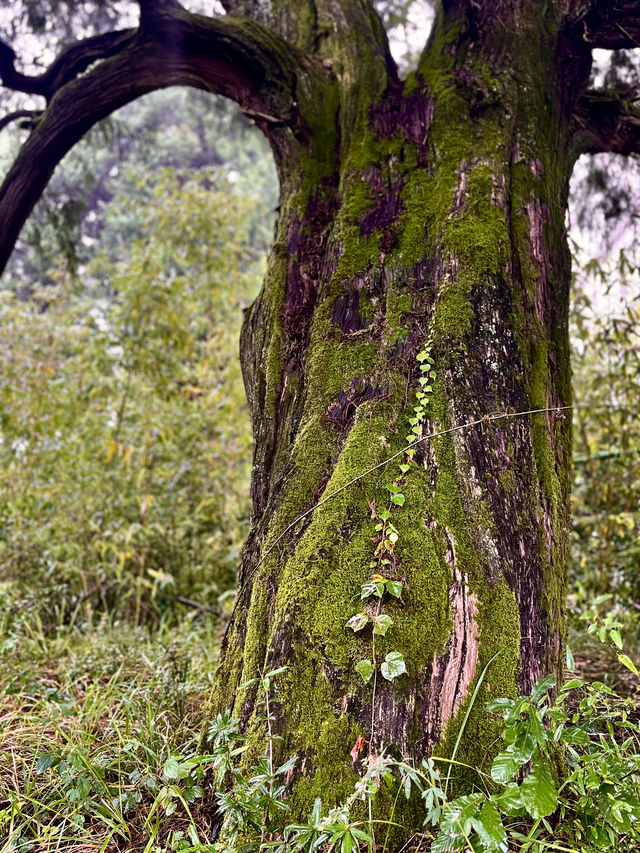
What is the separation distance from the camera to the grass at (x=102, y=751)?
1.34m

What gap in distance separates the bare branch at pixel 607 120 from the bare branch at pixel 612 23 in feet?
0.64

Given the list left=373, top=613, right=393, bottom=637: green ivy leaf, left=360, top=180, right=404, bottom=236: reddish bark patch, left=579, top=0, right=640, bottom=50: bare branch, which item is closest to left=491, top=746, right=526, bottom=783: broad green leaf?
left=373, top=613, right=393, bottom=637: green ivy leaf

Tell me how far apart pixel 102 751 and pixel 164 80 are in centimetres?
253

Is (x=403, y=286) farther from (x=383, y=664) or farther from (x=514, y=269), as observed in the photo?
(x=383, y=664)

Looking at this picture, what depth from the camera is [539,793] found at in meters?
1.05

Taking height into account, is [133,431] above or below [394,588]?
above

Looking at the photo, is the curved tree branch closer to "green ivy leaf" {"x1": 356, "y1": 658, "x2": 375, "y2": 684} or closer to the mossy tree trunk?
the mossy tree trunk

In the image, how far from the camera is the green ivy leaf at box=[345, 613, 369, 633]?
1327mm

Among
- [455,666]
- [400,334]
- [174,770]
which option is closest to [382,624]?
[455,666]

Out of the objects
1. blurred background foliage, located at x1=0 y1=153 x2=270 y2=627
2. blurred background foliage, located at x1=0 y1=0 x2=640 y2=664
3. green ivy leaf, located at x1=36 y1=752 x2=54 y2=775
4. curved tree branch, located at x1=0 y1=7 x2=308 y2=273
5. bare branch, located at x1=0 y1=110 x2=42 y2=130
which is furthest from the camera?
blurred background foliage, located at x1=0 y1=153 x2=270 y2=627

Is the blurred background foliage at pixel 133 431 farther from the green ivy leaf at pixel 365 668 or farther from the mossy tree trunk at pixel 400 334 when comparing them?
the green ivy leaf at pixel 365 668

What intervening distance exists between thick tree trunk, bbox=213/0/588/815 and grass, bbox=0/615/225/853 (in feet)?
0.80

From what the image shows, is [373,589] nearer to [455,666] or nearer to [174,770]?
[455,666]

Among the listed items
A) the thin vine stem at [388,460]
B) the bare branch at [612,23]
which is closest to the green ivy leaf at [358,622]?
the thin vine stem at [388,460]
